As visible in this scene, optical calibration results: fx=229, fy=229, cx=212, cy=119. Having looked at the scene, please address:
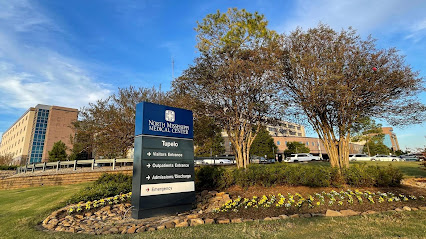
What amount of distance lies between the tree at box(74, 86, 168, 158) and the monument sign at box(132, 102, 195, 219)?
11.6 m

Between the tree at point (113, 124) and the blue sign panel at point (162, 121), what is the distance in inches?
444

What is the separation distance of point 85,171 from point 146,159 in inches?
595

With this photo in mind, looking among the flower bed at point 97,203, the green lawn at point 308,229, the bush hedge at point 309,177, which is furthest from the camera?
the bush hedge at point 309,177

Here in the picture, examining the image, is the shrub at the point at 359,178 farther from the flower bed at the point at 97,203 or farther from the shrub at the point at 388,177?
the flower bed at the point at 97,203

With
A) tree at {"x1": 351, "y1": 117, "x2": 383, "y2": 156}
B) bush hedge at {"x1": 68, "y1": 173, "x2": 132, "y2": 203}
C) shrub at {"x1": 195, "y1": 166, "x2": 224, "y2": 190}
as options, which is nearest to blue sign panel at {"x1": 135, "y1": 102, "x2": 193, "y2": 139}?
shrub at {"x1": 195, "y1": 166, "x2": 224, "y2": 190}

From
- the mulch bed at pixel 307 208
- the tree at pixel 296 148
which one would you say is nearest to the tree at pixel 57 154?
the mulch bed at pixel 307 208

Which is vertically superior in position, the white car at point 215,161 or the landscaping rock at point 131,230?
the white car at point 215,161

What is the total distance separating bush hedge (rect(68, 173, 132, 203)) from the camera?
8.19m

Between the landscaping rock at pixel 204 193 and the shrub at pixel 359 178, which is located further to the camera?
the landscaping rock at pixel 204 193

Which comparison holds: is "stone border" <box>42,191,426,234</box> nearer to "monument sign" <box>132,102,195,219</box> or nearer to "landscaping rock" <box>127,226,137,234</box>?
"landscaping rock" <box>127,226,137,234</box>

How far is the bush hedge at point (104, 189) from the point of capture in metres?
8.19

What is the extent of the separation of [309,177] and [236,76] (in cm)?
647

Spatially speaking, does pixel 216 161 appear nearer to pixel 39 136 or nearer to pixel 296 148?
pixel 296 148

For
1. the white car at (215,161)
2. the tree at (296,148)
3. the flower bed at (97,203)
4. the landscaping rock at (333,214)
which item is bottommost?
the landscaping rock at (333,214)
